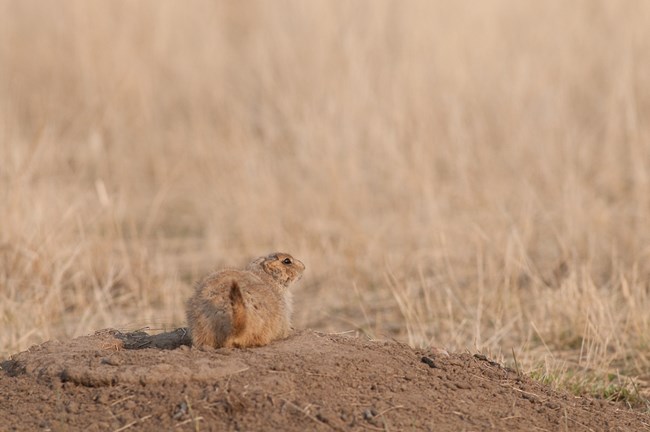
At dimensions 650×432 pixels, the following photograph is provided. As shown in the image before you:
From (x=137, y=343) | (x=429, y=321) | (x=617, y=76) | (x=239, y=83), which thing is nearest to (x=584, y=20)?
(x=617, y=76)

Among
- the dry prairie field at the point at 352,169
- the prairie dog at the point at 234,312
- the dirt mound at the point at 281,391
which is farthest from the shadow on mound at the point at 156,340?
the dry prairie field at the point at 352,169

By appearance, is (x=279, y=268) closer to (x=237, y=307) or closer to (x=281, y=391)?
(x=237, y=307)

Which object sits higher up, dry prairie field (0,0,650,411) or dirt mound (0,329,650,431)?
dry prairie field (0,0,650,411)

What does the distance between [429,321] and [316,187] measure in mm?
3072

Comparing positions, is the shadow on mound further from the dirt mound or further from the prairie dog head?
A: the prairie dog head

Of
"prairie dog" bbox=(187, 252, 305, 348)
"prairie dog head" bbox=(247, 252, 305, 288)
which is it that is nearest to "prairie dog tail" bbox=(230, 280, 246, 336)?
"prairie dog" bbox=(187, 252, 305, 348)

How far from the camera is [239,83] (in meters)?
12.4

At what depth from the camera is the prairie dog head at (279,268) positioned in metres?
5.07

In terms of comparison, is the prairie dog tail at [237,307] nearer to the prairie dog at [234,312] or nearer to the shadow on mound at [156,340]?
the prairie dog at [234,312]

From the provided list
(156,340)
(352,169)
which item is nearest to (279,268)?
(156,340)

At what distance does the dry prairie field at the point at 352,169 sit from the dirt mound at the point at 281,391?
3.23 ft

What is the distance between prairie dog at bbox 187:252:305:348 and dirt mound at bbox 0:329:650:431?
0.08m

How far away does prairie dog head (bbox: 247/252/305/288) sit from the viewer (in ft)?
16.6

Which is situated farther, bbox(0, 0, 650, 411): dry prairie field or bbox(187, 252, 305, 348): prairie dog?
bbox(0, 0, 650, 411): dry prairie field
